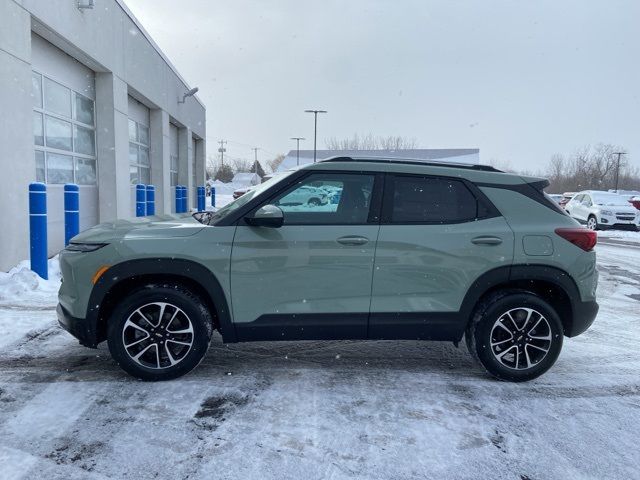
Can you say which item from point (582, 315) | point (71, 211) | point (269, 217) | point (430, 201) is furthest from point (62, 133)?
point (582, 315)

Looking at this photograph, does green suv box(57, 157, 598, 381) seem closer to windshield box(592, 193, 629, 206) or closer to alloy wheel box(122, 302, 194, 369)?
alloy wheel box(122, 302, 194, 369)

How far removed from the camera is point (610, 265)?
36.9ft

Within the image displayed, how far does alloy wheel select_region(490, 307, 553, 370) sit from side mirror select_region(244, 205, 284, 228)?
1.91m

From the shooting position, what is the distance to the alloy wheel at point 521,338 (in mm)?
4109

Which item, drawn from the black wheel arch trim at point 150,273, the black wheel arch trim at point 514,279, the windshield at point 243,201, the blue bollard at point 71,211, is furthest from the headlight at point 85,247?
the blue bollard at point 71,211

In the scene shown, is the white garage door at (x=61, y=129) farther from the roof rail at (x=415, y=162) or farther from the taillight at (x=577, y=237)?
the taillight at (x=577, y=237)

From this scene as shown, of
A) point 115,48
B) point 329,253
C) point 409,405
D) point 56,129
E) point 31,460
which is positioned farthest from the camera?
point 115,48

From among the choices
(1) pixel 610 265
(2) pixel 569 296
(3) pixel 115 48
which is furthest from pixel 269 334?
(3) pixel 115 48

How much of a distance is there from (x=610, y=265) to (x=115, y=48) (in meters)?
12.9

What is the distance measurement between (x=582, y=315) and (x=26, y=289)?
21.8 feet

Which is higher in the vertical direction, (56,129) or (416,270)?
(56,129)

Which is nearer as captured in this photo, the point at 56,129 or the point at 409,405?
the point at 409,405

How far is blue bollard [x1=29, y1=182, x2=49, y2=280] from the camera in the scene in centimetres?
731

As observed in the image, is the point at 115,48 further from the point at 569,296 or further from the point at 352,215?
the point at 569,296
